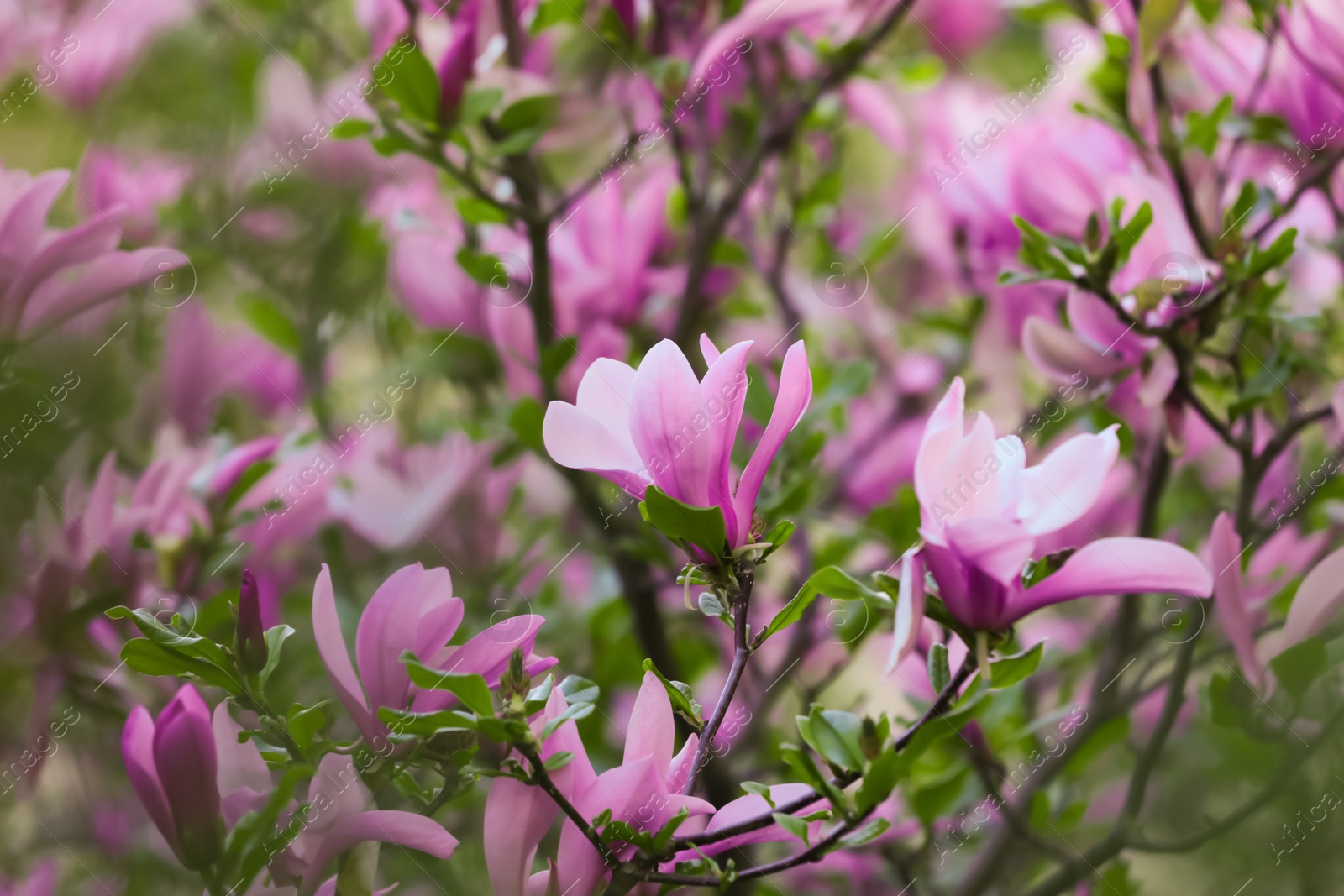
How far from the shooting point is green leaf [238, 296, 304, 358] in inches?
28.0

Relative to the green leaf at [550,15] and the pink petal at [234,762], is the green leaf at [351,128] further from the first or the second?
the pink petal at [234,762]

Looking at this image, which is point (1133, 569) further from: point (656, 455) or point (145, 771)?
point (145, 771)

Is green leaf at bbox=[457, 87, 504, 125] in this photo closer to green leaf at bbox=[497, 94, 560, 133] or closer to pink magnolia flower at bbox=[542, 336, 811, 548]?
green leaf at bbox=[497, 94, 560, 133]

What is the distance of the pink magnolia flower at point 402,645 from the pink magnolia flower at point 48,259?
0.18m

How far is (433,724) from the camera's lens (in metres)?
0.30

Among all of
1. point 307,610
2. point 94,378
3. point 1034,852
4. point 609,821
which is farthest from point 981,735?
point 94,378

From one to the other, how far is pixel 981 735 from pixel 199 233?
0.63 meters

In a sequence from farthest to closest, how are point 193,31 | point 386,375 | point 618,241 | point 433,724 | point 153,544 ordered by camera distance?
point 193,31
point 386,375
point 618,241
point 153,544
point 433,724

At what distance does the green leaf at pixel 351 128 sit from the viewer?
477 millimetres

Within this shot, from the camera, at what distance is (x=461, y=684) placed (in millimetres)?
299

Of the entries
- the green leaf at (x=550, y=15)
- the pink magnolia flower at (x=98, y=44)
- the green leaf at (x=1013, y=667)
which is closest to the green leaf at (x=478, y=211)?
the green leaf at (x=550, y=15)

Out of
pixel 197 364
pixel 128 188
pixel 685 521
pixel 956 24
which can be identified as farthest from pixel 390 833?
pixel 956 24

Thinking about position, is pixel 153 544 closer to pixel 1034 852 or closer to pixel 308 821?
pixel 308 821

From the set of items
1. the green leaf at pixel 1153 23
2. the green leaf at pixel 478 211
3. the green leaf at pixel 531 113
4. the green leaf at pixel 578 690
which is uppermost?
the green leaf at pixel 531 113
